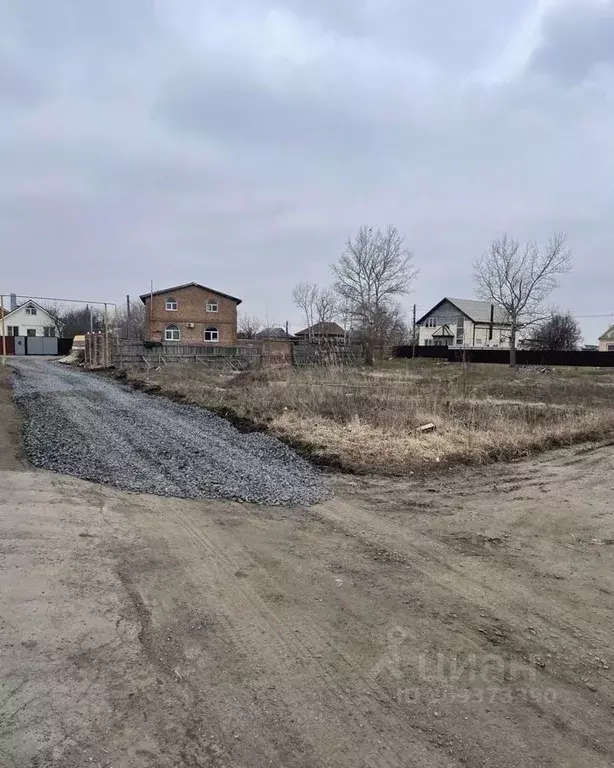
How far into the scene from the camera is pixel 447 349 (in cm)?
5766

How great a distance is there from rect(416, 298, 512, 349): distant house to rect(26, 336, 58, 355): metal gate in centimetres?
5294

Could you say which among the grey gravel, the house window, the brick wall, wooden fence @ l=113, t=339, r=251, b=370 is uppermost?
the brick wall

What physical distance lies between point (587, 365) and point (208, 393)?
41.3 metres

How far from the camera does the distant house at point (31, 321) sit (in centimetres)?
6125

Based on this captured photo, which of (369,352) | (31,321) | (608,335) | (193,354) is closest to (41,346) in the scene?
(31,321)

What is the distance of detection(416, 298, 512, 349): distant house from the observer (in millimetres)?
72062

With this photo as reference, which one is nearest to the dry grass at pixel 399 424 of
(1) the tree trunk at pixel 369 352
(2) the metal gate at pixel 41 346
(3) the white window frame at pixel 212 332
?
(1) the tree trunk at pixel 369 352

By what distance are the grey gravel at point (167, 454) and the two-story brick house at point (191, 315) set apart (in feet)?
111

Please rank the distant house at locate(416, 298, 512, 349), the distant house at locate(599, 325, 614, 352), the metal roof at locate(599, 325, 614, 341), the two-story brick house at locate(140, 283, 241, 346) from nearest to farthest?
the two-story brick house at locate(140, 283, 241, 346)
the distant house at locate(599, 325, 614, 352)
the metal roof at locate(599, 325, 614, 341)
the distant house at locate(416, 298, 512, 349)

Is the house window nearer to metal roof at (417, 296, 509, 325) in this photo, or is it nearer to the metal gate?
the metal gate

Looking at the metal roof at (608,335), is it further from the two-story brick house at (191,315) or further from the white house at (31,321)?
the white house at (31,321)

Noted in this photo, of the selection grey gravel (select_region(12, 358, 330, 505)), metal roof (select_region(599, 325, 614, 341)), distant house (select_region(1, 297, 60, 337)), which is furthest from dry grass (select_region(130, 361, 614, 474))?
metal roof (select_region(599, 325, 614, 341))

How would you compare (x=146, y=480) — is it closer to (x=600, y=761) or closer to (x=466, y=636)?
(x=466, y=636)

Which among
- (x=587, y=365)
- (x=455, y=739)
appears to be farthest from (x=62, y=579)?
(x=587, y=365)
